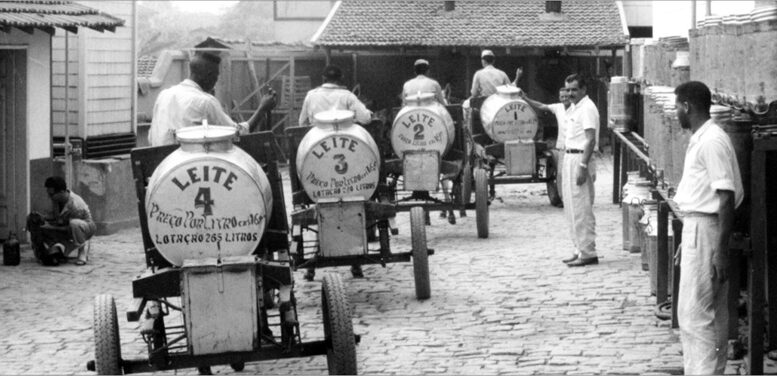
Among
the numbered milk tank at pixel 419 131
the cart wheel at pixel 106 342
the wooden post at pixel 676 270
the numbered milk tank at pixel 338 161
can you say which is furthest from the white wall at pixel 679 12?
the cart wheel at pixel 106 342

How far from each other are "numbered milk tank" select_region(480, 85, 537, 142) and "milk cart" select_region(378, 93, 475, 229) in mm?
2561

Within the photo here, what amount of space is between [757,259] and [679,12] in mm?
11102

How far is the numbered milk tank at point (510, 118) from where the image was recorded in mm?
19297

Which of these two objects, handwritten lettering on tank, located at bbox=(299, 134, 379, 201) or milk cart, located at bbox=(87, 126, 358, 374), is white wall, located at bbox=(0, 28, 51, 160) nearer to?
handwritten lettering on tank, located at bbox=(299, 134, 379, 201)

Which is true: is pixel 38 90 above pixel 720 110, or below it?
above

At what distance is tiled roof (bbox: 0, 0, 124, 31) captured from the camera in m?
14.8

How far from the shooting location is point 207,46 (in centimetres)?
3272

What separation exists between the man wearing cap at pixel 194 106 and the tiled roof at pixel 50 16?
480cm

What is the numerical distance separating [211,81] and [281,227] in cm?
177

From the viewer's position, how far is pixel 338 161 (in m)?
11.8

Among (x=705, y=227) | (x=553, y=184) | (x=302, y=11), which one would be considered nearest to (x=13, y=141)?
(x=553, y=184)

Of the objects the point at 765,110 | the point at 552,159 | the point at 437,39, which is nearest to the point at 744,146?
the point at 765,110

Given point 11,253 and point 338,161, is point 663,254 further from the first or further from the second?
point 11,253

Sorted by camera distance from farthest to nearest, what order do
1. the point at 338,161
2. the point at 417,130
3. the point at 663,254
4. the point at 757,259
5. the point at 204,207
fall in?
the point at 417,130 < the point at 338,161 < the point at 663,254 < the point at 757,259 < the point at 204,207
